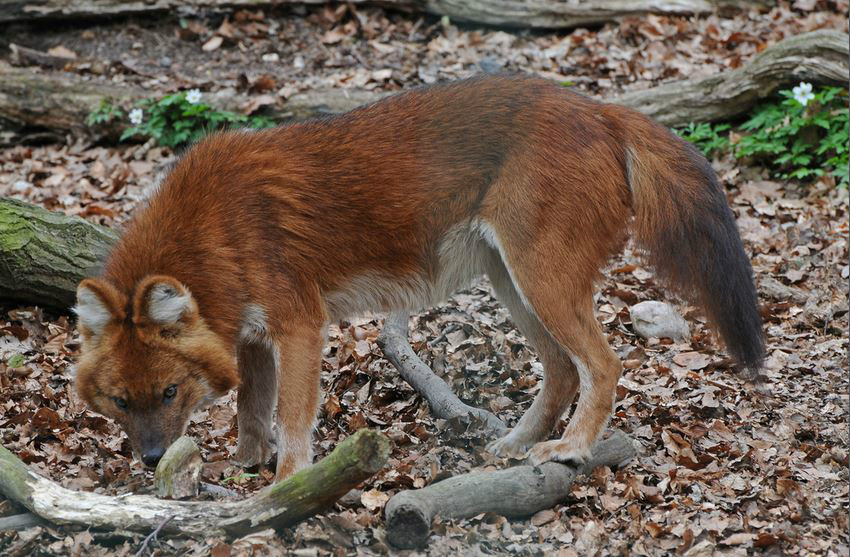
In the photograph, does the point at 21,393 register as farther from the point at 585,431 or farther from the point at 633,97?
the point at 633,97

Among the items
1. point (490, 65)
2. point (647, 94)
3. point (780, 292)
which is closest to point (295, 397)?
point (780, 292)

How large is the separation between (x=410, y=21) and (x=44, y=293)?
641cm

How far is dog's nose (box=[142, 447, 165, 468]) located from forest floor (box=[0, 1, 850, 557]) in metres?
0.16

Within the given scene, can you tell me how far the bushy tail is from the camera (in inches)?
209

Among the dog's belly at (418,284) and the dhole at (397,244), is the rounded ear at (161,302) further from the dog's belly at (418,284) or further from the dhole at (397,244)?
the dog's belly at (418,284)

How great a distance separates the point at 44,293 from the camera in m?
7.02

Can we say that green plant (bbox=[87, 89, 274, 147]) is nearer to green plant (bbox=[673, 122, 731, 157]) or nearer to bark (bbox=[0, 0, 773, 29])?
bark (bbox=[0, 0, 773, 29])

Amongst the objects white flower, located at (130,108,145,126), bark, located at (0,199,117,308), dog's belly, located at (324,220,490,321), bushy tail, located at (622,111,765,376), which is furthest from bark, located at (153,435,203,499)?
white flower, located at (130,108,145,126)

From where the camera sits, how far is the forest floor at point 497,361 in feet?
15.2

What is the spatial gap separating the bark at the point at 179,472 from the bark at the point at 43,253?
2.58 meters

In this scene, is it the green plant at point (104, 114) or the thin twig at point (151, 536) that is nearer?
the thin twig at point (151, 536)

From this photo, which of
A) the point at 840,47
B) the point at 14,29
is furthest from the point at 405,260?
the point at 14,29

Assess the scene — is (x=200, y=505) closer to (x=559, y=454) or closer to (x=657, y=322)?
(x=559, y=454)

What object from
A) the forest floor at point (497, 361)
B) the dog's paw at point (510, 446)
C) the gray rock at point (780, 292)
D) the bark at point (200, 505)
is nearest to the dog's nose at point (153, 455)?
the forest floor at point (497, 361)
